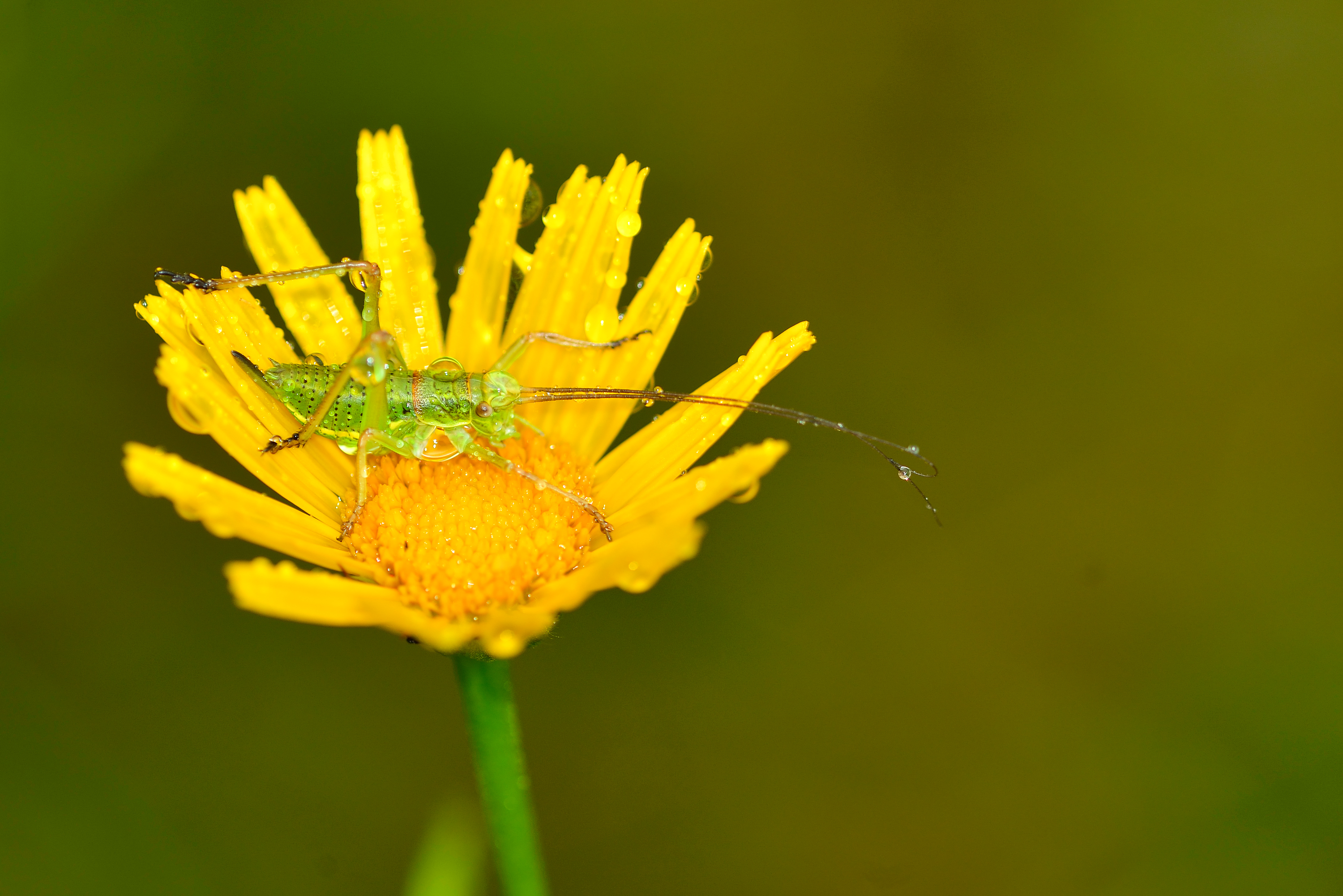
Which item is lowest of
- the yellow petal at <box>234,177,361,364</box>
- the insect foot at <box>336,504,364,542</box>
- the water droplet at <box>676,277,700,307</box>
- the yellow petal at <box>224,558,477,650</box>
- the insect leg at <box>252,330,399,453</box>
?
the yellow petal at <box>224,558,477,650</box>

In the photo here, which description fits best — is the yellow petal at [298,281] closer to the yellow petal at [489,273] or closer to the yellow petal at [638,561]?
the yellow petal at [489,273]

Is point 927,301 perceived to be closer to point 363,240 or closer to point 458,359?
point 458,359

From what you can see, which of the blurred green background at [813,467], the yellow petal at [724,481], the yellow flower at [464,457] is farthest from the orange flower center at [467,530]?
the blurred green background at [813,467]

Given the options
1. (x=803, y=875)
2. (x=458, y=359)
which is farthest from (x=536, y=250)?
(x=803, y=875)

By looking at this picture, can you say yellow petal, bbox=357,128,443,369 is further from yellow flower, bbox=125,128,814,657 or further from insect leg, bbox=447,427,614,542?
insect leg, bbox=447,427,614,542

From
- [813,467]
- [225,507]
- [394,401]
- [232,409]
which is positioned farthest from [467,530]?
[813,467]

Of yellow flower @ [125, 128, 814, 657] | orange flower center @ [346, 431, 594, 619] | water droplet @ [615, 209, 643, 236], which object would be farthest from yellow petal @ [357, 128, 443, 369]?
water droplet @ [615, 209, 643, 236]
